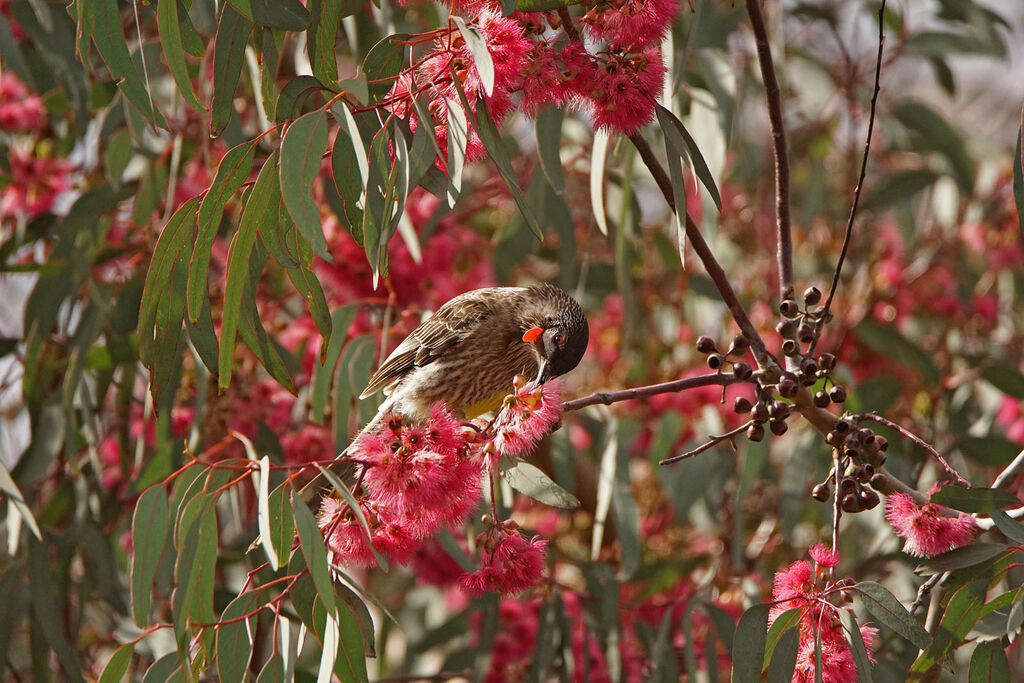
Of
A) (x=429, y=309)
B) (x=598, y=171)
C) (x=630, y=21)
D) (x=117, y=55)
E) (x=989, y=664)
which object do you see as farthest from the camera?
(x=429, y=309)

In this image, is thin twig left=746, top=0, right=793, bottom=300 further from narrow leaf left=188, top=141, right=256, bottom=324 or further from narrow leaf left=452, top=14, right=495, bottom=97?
narrow leaf left=188, top=141, right=256, bottom=324

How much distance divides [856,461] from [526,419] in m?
0.46

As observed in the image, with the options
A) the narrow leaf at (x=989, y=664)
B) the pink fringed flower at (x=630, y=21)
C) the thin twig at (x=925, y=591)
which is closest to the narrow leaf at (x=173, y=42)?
the pink fringed flower at (x=630, y=21)

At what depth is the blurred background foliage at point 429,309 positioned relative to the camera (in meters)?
1.65

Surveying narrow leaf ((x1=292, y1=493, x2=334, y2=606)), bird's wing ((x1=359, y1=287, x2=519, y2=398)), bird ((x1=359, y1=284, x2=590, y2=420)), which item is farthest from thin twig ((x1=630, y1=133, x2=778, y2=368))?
bird's wing ((x1=359, y1=287, x2=519, y2=398))

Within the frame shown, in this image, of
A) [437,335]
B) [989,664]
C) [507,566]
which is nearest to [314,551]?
[507,566]

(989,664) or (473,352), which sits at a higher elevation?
(473,352)

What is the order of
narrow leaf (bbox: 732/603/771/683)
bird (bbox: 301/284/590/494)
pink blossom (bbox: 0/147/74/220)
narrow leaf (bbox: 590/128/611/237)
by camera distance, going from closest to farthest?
narrow leaf (bbox: 732/603/771/683) → narrow leaf (bbox: 590/128/611/237) → bird (bbox: 301/284/590/494) → pink blossom (bbox: 0/147/74/220)

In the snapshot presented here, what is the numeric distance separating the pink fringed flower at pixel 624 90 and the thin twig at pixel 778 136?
208 millimetres

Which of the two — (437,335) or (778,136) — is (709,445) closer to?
(778,136)

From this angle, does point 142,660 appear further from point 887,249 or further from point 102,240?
point 887,249

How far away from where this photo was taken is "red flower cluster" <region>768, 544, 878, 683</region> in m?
1.41

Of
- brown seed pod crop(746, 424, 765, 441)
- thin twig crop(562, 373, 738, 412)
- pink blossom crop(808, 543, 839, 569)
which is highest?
thin twig crop(562, 373, 738, 412)

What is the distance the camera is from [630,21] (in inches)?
53.5
